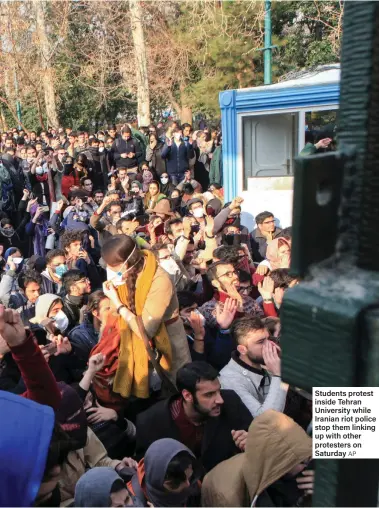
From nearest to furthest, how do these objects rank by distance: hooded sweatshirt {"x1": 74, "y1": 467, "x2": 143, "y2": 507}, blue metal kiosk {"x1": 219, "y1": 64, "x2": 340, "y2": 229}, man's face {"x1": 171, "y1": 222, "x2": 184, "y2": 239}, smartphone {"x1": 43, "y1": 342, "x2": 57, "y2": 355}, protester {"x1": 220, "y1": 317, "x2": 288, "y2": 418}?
hooded sweatshirt {"x1": 74, "y1": 467, "x2": 143, "y2": 507} < protester {"x1": 220, "y1": 317, "x2": 288, "y2": 418} < smartphone {"x1": 43, "y1": 342, "x2": 57, "y2": 355} < man's face {"x1": 171, "y1": 222, "x2": 184, "y2": 239} < blue metal kiosk {"x1": 219, "y1": 64, "x2": 340, "y2": 229}

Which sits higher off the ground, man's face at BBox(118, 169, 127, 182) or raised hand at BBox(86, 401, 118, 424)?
man's face at BBox(118, 169, 127, 182)

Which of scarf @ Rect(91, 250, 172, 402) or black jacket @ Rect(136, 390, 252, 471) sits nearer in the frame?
black jacket @ Rect(136, 390, 252, 471)

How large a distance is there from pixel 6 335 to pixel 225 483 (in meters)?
1.03

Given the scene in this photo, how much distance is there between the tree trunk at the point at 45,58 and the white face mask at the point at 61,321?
16.4 m

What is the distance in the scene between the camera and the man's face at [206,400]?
259 cm

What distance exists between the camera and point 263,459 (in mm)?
2082

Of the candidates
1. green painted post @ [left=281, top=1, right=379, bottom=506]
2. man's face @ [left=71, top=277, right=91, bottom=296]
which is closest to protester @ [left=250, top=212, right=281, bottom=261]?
man's face @ [left=71, top=277, right=91, bottom=296]

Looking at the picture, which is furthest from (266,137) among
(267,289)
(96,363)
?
(96,363)

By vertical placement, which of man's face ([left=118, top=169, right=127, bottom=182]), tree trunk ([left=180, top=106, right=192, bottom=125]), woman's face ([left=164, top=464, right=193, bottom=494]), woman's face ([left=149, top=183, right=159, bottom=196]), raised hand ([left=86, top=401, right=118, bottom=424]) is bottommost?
raised hand ([left=86, top=401, right=118, bottom=424])

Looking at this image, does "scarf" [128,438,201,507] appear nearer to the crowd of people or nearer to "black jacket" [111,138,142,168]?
the crowd of people

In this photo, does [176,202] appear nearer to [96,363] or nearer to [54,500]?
[96,363]

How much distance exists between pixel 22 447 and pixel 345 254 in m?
1.22

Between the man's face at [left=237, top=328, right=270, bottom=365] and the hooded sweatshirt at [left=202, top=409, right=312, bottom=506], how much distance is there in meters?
0.92

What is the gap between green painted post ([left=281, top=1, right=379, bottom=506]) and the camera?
0.84 metres
